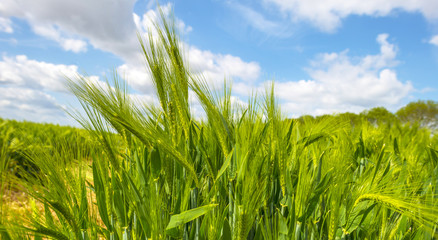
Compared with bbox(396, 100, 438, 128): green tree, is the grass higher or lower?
lower

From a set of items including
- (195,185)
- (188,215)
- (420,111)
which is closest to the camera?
(188,215)

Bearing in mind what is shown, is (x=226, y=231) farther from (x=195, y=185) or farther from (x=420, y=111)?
(x=420, y=111)

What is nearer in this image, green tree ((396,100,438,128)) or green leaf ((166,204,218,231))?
green leaf ((166,204,218,231))

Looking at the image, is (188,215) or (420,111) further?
(420,111)

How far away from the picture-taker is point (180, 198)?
0.81 metres

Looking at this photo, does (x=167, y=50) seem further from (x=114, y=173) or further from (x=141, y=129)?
(x=114, y=173)

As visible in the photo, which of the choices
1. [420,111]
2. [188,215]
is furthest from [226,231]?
[420,111]

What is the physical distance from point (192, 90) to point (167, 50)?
0.17m

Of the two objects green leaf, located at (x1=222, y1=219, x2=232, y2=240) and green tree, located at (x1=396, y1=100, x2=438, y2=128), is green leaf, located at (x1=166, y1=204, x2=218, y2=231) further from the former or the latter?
green tree, located at (x1=396, y1=100, x2=438, y2=128)

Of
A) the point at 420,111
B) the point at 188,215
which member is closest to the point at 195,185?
the point at 188,215

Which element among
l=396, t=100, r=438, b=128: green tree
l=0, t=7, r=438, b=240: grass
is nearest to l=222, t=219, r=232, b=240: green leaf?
l=0, t=7, r=438, b=240: grass

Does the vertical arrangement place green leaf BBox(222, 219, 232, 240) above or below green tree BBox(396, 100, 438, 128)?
below

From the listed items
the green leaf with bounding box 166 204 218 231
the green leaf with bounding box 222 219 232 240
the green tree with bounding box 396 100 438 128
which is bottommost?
the green leaf with bounding box 222 219 232 240

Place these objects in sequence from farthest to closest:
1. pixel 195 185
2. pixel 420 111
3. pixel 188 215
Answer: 1. pixel 420 111
2. pixel 195 185
3. pixel 188 215
